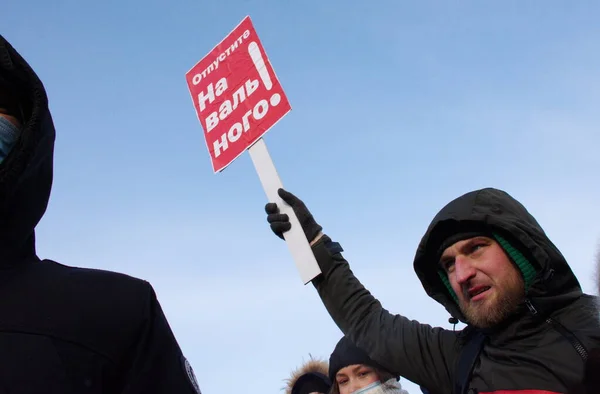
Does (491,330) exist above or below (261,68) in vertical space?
below

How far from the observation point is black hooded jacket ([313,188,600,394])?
2.57 m

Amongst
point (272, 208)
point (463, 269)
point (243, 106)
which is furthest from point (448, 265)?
point (243, 106)

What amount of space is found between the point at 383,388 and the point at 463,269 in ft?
4.69

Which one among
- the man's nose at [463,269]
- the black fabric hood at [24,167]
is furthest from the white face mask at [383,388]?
the black fabric hood at [24,167]

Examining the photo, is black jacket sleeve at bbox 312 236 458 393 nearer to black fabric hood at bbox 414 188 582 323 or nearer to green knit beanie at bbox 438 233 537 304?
black fabric hood at bbox 414 188 582 323

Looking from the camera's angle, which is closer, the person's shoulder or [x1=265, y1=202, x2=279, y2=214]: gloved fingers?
the person's shoulder

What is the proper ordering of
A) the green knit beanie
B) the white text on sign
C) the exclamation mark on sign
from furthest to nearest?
the white text on sign < the exclamation mark on sign < the green knit beanie

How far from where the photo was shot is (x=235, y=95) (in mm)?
3951

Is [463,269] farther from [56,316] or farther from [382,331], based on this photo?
[56,316]

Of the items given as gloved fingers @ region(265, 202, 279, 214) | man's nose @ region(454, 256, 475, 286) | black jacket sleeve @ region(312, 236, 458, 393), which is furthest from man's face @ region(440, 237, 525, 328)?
gloved fingers @ region(265, 202, 279, 214)

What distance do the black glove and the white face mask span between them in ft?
3.82

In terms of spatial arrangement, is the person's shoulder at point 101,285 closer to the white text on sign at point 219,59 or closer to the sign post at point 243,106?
the sign post at point 243,106

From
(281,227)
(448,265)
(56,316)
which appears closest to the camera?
(56,316)

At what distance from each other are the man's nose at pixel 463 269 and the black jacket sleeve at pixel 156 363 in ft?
5.71
